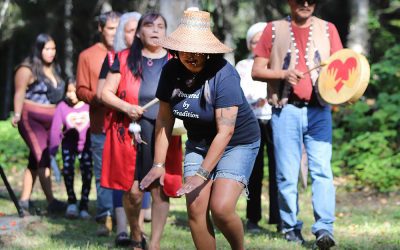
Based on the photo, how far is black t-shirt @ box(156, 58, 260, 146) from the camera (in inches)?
207

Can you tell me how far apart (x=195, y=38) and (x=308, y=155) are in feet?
6.06

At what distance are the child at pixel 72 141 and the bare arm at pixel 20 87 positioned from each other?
0.46 meters

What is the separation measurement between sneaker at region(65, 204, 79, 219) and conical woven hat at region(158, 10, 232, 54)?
3.63 meters

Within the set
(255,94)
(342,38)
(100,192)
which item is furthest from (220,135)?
(342,38)

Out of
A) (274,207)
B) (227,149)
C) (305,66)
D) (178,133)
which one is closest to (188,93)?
(227,149)

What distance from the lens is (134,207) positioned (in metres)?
6.59

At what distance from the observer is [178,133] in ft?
21.4

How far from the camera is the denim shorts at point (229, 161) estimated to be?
5383 mm

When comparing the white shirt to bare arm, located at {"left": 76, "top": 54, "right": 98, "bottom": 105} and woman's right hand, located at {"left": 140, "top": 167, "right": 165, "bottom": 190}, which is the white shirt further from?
woman's right hand, located at {"left": 140, "top": 167, "right": 165, "bottom": 190}

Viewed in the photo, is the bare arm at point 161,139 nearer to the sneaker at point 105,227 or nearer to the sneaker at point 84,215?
the sneaker at point 105,227

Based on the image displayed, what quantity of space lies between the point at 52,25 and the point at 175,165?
18898 mm

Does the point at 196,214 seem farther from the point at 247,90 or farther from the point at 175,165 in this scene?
the point at 247,90

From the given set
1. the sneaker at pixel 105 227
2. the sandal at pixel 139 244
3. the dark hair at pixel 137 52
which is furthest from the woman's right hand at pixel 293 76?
the sneaker at pixel 105 227

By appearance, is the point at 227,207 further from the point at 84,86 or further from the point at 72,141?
the point at 72,141
